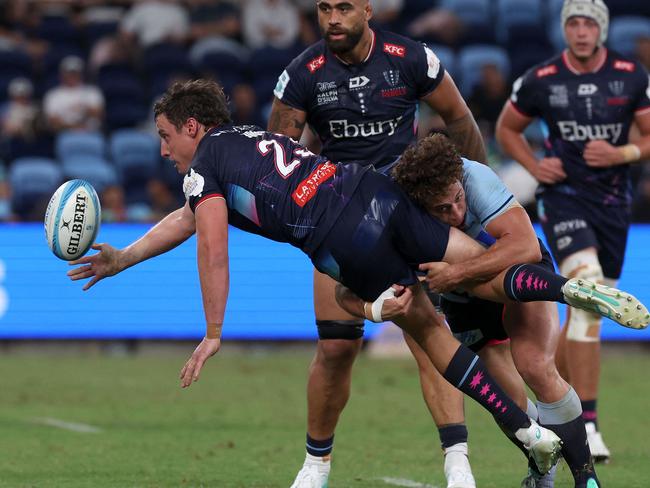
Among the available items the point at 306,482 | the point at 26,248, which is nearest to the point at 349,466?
the point at 306,482

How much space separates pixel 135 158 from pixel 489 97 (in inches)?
177

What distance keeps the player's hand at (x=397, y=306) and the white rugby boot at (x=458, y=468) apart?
85cm

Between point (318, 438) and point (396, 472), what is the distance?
713mm

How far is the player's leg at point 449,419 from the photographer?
650 centimetres

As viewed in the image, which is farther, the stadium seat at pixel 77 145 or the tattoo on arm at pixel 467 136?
the stadium seat at pixel 77 145

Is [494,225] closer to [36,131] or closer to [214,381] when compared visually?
[214,381]

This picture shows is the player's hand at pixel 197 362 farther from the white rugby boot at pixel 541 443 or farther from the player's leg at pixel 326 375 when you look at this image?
the white rugby boot at pixel 541 443

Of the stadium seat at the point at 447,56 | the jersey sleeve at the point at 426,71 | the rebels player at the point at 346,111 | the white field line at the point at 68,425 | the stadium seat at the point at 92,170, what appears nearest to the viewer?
the rebels player at the point at 346,111

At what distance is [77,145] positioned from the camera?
16938 mm

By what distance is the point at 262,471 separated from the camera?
7.67m

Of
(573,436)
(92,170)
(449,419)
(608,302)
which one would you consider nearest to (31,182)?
(92,170)

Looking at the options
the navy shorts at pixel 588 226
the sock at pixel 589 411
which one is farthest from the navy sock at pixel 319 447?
the navy shorts at pixel 588 226

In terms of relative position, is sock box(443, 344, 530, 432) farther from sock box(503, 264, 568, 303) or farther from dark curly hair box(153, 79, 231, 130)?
dark curly hair box(153, 79, 231, 130)

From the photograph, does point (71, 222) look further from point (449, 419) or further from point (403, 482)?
point (403, 482)
